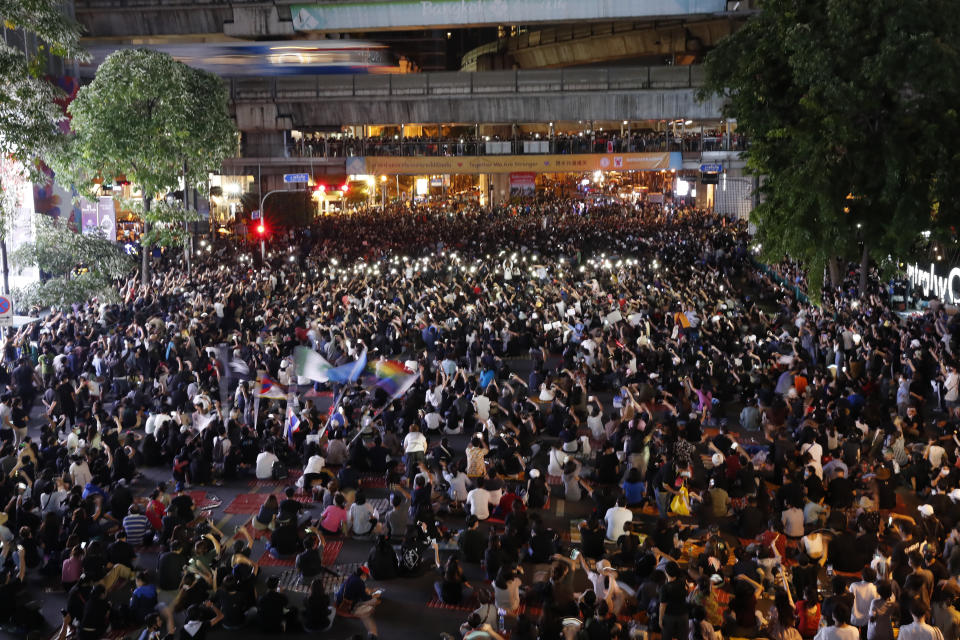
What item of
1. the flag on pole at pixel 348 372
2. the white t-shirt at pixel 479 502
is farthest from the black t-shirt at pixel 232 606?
the flag on pole at pixel 348 372

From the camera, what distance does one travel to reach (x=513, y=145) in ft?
152

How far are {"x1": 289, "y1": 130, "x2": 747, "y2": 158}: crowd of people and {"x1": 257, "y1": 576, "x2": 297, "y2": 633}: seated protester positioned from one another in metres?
38.8

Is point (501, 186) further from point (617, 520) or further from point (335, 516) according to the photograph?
point (617, 520)

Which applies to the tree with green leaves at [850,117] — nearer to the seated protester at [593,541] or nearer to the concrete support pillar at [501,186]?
the seated protester at [593,541]

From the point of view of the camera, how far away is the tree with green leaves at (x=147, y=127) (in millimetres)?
22266

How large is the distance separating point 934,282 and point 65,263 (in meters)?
21.2

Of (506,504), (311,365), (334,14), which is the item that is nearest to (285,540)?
(506,504)

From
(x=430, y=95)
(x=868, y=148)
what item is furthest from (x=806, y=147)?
(x=430, y=95)

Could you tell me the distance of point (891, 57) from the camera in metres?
17.9

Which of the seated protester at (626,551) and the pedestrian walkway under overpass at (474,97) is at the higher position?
the pedestrian walkway under overpass at (474,97)

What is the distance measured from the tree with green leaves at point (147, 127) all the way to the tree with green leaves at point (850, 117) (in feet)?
44.3

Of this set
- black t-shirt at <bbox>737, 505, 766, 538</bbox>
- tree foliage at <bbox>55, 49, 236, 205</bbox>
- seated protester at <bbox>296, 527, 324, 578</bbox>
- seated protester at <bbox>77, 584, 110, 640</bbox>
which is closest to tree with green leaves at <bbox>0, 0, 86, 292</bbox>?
tree foliage at <bbox>55, 49, 236, 205</bbox>

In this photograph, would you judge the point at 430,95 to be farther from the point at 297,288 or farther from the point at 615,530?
the point at 615,530

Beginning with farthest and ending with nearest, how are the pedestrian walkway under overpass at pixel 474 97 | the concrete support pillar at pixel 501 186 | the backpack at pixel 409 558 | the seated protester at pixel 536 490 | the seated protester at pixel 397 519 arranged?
the concrete support pillar at pixel 501 186
the pedestrian walkway under overpass at pixel 474 97
the seated protester at pixel 536 490
the seated protester at pixel 397 519
the backpack at pixel 409 558
